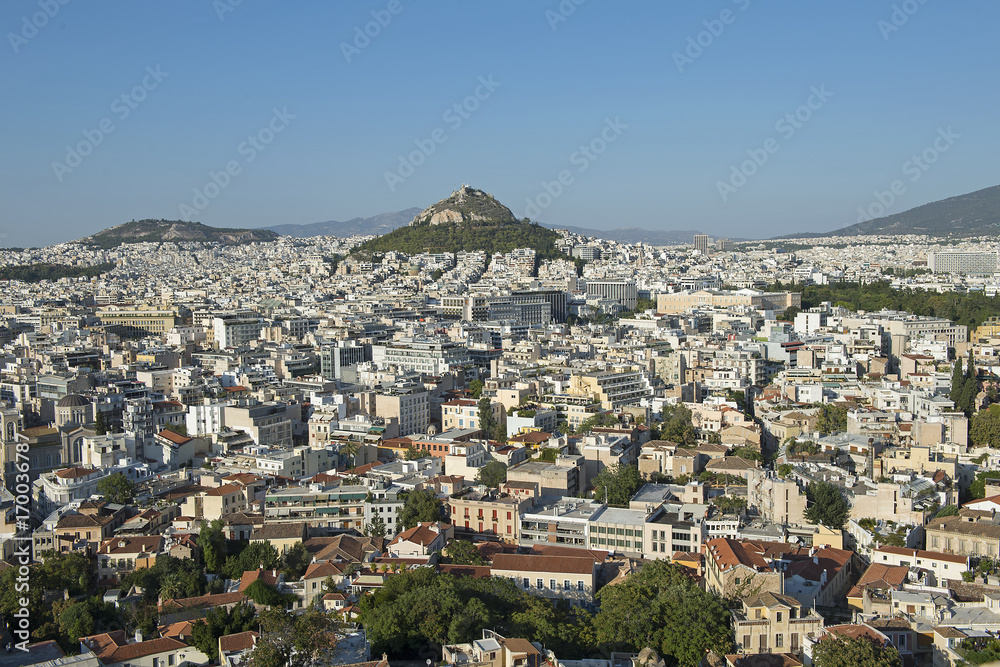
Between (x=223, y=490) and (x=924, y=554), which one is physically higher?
(x=223, y=490)

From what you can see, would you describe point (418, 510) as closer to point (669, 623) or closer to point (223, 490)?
point (223, 490)

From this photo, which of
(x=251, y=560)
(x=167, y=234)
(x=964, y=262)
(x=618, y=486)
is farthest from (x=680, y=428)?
(x=167, y=234)

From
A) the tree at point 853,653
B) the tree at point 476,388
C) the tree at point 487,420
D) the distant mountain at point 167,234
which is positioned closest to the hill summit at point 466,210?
the distant mountain at point 167,234

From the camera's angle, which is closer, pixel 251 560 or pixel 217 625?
pixel 217 625

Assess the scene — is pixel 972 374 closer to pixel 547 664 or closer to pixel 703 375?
pixel 703 375

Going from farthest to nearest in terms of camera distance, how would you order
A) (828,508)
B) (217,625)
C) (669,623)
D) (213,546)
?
Answer: (828,508) < (213,546) < (217,625) < (669,623)

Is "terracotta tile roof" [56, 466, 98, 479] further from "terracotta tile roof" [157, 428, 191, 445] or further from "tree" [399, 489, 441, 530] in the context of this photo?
"tree" [399, 489, 441, 530]

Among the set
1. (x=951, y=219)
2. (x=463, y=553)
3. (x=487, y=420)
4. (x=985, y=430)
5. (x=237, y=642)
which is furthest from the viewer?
(x=951, y=219)

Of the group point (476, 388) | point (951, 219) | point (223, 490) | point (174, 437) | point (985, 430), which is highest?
point (951, 219)
